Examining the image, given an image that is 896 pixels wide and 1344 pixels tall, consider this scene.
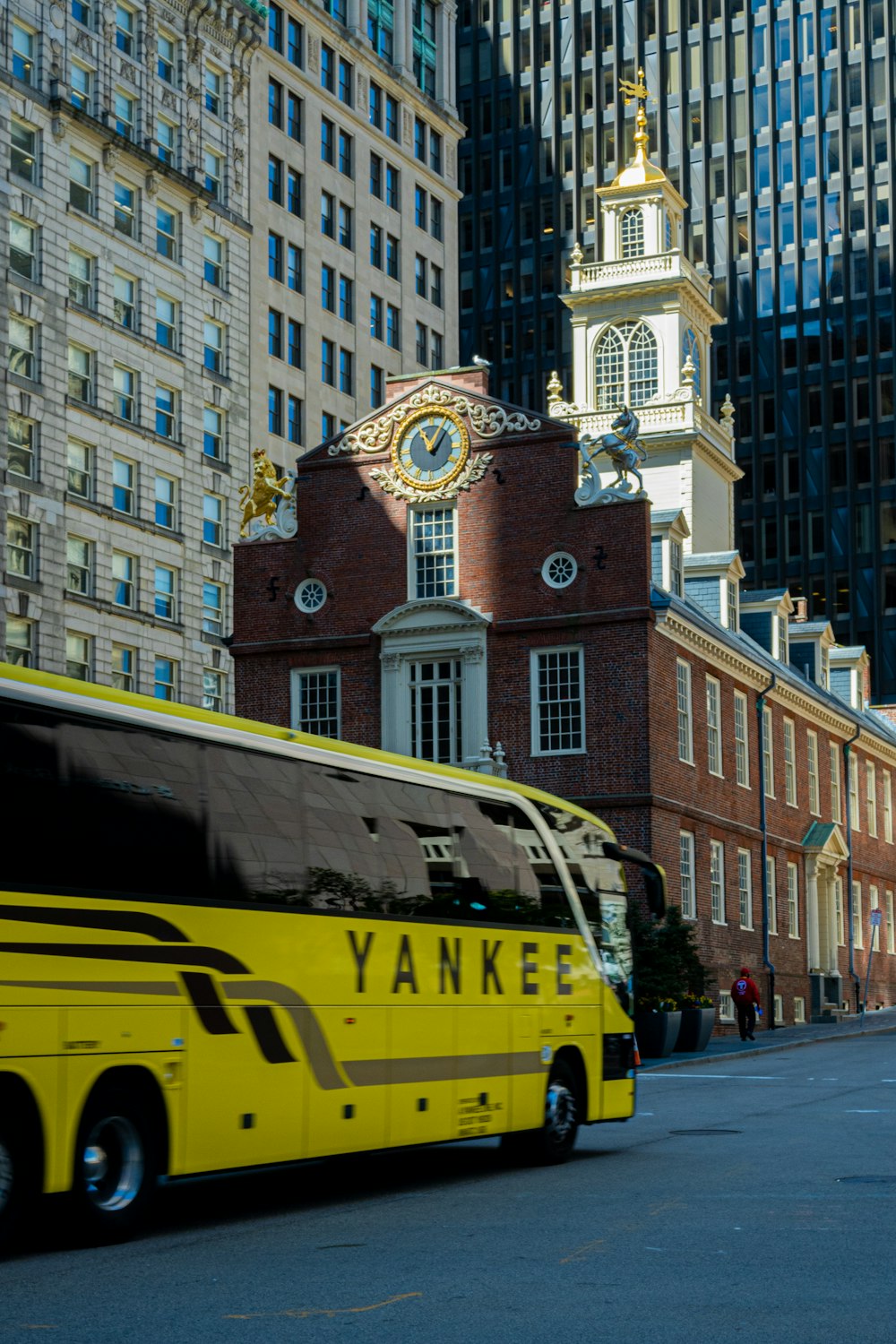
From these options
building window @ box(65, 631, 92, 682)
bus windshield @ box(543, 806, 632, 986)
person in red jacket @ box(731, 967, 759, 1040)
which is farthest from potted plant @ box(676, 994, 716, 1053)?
building window @ box(65, 631, 92, 682)

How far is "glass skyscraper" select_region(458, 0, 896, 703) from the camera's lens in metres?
109

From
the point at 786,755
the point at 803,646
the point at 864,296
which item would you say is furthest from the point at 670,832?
the point at 864,296

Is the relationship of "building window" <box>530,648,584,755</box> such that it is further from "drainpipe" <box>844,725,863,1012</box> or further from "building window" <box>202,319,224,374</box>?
"building window" <box>202,319,224,374</box>

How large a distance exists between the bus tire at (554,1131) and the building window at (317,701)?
79.1 feet

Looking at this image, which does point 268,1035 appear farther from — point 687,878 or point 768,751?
point 768,751

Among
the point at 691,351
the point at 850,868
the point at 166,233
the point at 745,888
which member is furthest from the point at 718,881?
the point at 166,233

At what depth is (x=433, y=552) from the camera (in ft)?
139

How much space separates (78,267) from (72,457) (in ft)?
20.0

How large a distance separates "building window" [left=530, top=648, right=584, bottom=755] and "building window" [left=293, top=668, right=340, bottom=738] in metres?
4.73

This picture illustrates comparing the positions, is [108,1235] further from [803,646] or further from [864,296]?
[864,296]

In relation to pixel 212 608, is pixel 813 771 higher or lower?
lower

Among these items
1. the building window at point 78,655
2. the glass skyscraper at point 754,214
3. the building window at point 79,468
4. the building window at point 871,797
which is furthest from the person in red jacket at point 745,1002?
the glass skyscraper at point 754,214

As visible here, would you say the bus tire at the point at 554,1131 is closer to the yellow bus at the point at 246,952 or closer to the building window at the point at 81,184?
the yellow bus at the point at 246,952

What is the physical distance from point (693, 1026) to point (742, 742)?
1209cm
